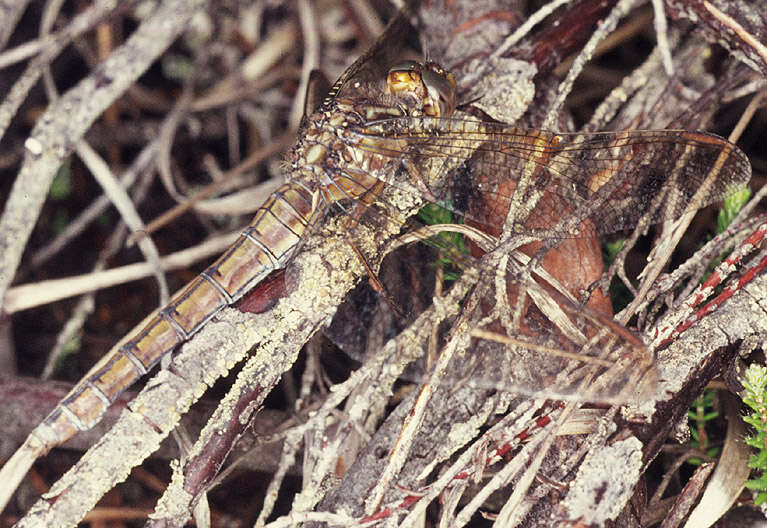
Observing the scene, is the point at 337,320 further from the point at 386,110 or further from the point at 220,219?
the point at 220,219

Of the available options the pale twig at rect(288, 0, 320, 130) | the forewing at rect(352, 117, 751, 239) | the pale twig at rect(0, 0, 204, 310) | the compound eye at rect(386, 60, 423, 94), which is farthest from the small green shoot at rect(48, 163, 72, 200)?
the forewing at rect(352, 117, 751, 239)

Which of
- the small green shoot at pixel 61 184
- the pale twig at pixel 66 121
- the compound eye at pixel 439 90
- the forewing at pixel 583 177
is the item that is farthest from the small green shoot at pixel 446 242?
the small green shoot at pixel 61 184

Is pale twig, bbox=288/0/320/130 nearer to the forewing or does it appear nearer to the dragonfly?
the dragonfly

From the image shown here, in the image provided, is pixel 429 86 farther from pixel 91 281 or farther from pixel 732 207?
pixel 91 281

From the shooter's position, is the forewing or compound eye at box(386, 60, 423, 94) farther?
compound eye at box(386, 60, 423, 94)

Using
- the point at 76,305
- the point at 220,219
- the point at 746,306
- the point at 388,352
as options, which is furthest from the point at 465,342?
the point at 76,305

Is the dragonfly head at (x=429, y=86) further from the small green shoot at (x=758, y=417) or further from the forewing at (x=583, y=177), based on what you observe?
the small green shoot at (x=758, y=417)

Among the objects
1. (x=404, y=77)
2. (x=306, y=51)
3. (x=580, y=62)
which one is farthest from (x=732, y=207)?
(x=306, y=51)
